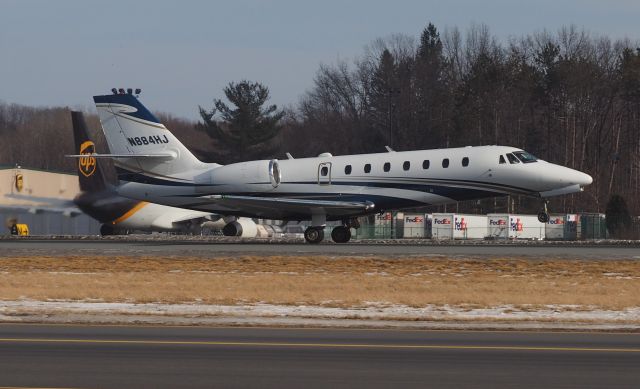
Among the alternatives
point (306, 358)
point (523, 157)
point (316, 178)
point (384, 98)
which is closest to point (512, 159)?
point (523, 157)

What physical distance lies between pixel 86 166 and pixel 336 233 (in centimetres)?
1926

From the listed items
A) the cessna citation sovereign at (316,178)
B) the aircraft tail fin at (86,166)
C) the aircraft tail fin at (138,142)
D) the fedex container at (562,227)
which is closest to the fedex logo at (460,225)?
the fedex container at (562,227)

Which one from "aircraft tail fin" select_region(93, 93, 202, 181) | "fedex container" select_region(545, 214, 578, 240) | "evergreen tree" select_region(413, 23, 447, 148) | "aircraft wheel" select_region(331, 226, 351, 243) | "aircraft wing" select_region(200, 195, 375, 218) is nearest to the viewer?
"aircraft wing" select_region(200, 195, 375, 218)

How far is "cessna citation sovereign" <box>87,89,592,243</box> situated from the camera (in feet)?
137

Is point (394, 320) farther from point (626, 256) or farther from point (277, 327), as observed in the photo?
point (626, 256)

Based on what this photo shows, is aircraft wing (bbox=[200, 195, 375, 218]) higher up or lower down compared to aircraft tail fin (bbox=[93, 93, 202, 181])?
lower down

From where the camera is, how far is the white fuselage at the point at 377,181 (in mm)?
41625

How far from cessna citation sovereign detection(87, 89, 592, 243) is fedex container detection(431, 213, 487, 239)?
22.2 metres

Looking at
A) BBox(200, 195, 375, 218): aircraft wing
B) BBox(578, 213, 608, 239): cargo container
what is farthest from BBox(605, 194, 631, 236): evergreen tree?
BBox(200, 195, 375, 218): aircraft wing

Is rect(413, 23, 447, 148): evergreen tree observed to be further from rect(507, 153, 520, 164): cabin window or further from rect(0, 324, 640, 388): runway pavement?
rect(0, 324, 640, 388): runway pavement

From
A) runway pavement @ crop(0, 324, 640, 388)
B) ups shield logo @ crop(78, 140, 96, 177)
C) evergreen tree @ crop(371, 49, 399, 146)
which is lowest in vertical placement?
runway pavement @ crop(0, 324, 640, 388)

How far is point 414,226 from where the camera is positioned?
229 ft

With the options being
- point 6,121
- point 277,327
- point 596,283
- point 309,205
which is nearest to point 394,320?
point 277,327

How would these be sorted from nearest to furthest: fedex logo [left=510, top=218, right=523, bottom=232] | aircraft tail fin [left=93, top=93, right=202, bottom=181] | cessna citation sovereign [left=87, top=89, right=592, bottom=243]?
cessna citation sovereign [left=87, top=89, right=592, bottom=243] < aircraft tail fin [left=93, top=93, right=202, bottom=181] < fedex logo [left=510, top=218, right=523, bottom=232]
